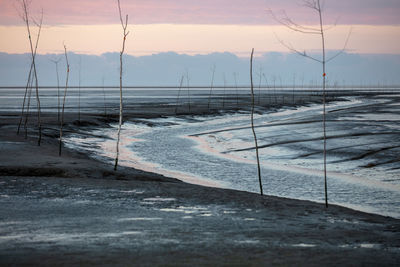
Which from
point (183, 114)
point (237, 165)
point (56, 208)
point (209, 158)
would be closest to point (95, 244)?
point (56, 208)

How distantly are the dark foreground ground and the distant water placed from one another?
292 centimetres

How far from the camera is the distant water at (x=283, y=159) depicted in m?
13.7

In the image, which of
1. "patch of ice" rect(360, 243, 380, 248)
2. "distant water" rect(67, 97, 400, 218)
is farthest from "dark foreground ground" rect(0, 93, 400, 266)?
"distant water" rect(67, 97, 400, 218)

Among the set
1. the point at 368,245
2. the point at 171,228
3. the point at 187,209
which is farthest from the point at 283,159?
the point at 368,245

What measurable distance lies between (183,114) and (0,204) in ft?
129

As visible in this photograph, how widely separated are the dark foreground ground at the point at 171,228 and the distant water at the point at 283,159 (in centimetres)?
292

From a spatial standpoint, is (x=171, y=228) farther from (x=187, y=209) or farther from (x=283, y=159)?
(x=283, y=159)

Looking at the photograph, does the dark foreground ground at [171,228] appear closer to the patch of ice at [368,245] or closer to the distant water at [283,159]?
the patch of ice at [368,245]

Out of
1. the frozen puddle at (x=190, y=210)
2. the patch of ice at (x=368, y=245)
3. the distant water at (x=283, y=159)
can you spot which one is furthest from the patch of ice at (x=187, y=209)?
the distant water at (x=283, y=159)

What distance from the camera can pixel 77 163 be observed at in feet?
50.4

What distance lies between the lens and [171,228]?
7.89m

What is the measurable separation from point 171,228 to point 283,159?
12634 millimetres

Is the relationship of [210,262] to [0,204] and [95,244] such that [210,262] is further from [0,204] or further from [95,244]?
[0,204]

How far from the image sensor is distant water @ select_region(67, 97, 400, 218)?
13.7 meters
